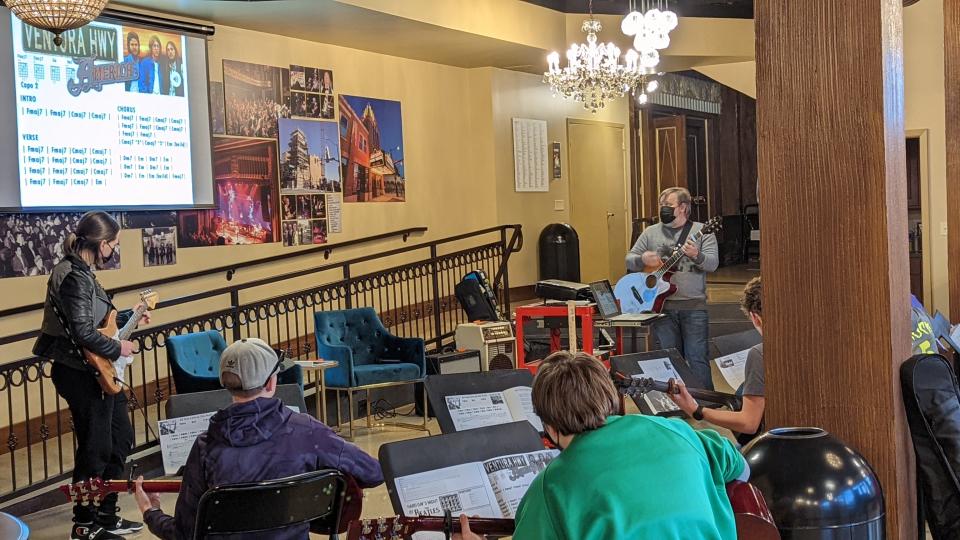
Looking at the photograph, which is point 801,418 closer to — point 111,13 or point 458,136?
point 111,13

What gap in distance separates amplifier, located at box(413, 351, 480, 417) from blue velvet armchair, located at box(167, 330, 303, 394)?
4.19ft

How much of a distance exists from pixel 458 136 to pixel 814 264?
9.09 m

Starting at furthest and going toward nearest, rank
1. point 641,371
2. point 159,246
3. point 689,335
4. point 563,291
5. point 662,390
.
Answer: point 563,291 < point 159,246 < point 689,335 < point 641,371 < point 662,390

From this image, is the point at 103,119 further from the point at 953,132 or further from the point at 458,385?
the point at 953,132

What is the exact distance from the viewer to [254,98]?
29.7ft

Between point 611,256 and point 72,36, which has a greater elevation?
point 72,36

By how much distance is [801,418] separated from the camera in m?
3.00

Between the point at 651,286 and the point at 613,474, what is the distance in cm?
532

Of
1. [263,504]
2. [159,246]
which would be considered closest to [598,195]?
[159,246]

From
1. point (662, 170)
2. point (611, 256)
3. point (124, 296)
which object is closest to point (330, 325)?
point (124, 296)

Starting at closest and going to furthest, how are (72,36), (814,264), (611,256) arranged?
1. (814,264)
2. (72,36)
3. (611,256)

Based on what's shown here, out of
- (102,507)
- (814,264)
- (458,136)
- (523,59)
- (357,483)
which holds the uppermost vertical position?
(523,59)

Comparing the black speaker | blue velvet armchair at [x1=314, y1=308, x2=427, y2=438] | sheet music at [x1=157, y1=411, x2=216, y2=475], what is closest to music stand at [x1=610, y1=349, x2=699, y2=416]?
sheet music at [x1=157, y1=411, x2=216, y2=475]

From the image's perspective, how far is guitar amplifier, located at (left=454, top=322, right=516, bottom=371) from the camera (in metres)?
8.08
